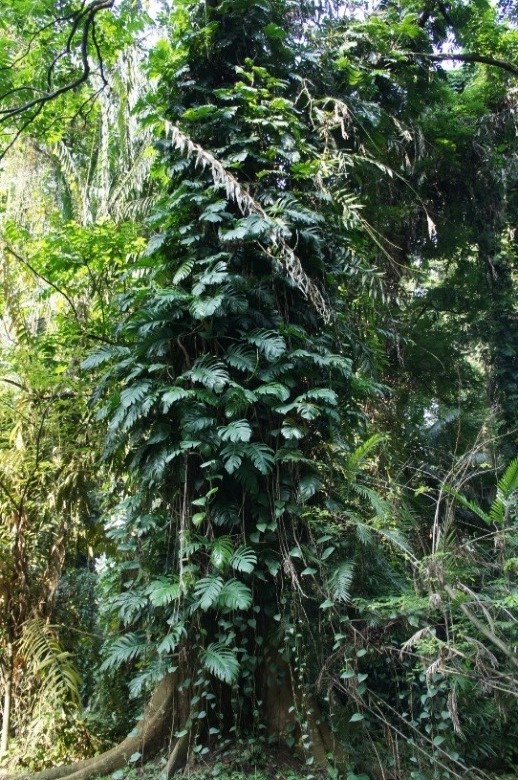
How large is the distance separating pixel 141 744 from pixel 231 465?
1999 mm

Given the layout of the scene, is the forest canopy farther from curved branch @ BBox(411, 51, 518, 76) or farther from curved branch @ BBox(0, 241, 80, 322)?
curved branch @ BBox(411, 51, 518, 76)

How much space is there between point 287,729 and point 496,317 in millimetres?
7916

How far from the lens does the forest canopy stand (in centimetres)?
390

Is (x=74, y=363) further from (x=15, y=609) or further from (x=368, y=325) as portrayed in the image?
(x=368, y=325)

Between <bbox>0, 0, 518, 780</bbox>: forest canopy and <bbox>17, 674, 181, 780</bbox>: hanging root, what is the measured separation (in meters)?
0.02

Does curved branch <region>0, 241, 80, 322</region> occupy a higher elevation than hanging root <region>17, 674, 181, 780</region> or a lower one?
higher

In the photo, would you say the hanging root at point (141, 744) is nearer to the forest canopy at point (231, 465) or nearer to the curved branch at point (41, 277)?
the forest canopy at point (231, 465)

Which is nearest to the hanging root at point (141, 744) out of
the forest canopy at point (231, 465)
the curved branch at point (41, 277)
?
the forest canopy at point (231, 465)

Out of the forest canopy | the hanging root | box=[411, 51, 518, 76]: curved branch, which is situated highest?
box=[411, 51, 518, 76]: curved branch

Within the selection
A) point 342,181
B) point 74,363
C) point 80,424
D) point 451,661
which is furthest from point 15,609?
point 342,181

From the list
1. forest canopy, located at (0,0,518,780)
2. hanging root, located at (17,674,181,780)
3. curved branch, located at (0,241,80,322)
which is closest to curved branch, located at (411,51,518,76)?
forest canopy, located at (0,0,518,780)

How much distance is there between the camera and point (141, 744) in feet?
14.0

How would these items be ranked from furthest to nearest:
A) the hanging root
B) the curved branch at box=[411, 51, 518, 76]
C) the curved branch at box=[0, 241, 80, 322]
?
the curved branch at box=[411, 51, 518, 76]
the curved branch at box=[0, 241, 80, 322]
the hanging root

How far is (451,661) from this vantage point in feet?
11.4
